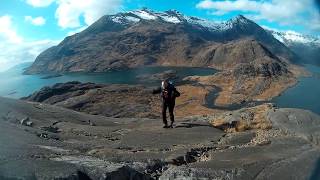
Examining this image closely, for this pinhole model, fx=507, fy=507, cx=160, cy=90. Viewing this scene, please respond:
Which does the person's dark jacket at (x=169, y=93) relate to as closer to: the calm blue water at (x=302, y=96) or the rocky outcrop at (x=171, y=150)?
the rocky outcrop at (x=171, y=150)

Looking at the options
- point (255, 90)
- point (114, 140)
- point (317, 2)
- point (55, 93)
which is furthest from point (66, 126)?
point (255, 90)

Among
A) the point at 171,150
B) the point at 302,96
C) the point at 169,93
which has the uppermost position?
the point at 169,93

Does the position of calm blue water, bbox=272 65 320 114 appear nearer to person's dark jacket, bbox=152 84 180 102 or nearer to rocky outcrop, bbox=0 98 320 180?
person's dark jacket, bbox=152 84 180 102

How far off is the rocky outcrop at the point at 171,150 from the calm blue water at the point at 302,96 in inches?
2739

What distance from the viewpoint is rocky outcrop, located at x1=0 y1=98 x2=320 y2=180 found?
12.7 meters

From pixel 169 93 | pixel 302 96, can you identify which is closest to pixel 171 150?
pixel 169 93

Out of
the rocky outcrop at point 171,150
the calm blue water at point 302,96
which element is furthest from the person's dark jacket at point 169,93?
the calm blue water at point 302,96

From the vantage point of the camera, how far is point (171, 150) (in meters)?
16.5

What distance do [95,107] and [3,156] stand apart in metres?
84.6

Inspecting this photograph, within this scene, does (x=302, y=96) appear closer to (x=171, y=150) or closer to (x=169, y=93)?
(x=169, y=93)

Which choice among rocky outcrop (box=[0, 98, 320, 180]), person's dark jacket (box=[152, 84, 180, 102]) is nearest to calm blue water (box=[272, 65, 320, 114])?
person's dark jacket (box=[152, 84, 180, 102])

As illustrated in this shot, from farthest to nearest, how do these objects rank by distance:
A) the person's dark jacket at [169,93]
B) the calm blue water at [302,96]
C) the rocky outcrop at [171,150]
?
1. the calm blue water at [302,96]
2. the person's dark jacket at [169,93]
3. the rocky outcrop at [171,150]

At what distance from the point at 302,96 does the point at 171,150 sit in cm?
10228

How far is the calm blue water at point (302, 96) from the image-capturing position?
98.3 m
